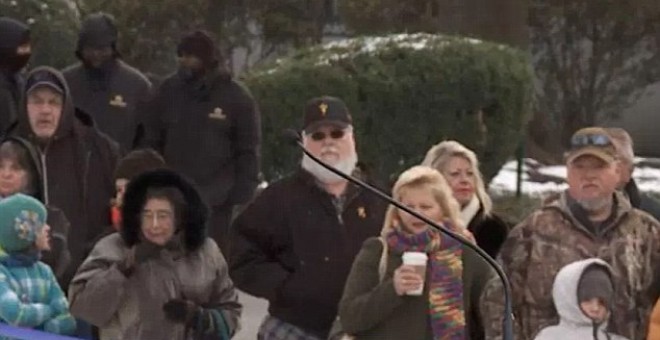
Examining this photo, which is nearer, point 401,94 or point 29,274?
point 29,274

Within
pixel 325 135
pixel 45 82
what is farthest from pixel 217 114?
pixel 325 135

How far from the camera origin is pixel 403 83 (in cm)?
1135

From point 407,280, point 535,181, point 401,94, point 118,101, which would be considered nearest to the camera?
point 407,280

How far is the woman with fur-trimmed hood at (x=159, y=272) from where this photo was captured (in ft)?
21.1

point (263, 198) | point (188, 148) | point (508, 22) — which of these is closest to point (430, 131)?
point (188, 148)

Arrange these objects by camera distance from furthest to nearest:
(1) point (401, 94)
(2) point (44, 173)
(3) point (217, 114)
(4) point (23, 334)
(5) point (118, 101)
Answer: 1. (1) point (401, 94)
2. (5) point (118, 101)
3. (3) point (217, 114)
4. (2) point (44, 173)
5. (4) point (23, 334)

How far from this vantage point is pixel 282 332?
688cm

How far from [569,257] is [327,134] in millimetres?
1304

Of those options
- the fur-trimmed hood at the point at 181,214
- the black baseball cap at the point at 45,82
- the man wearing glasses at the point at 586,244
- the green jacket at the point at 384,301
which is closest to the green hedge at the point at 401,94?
the black baseball cap at the point at 45,82

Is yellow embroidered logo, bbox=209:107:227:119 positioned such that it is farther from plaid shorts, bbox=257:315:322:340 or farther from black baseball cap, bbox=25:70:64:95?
plaid shorts, bbox=257:315:322:340

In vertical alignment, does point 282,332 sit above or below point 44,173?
below

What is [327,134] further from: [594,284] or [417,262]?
[594,284]

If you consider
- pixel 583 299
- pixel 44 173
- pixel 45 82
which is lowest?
pixel 583 299

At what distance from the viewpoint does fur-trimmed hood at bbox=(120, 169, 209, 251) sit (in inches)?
256
